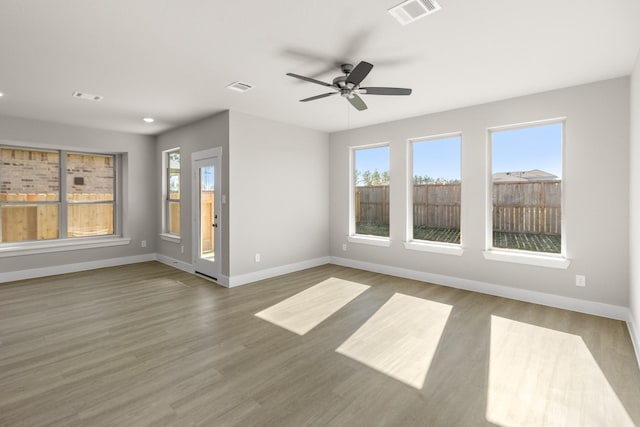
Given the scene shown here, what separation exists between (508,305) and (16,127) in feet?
25.0

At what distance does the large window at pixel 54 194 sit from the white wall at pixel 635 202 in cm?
791

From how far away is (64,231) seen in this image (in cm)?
587

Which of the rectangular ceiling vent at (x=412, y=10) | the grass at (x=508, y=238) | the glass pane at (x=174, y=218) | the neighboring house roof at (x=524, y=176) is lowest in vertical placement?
the grass at (x=508, y=238)

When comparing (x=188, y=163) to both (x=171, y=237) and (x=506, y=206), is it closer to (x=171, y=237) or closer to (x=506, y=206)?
(x=171, y=237)

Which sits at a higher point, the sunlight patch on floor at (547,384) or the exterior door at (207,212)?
the exterior door at (207,212)

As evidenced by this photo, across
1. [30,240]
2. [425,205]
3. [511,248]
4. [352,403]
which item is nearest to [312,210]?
[425,205]

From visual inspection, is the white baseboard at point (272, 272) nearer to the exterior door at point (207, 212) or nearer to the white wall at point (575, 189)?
the exterior door at point (207, 212)

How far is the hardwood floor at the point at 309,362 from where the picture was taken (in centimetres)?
202

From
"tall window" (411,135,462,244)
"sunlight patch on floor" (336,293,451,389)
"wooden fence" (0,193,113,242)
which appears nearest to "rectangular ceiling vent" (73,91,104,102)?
"wooden fence" (0,193,113,242)

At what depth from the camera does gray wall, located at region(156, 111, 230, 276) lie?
484 centimetres

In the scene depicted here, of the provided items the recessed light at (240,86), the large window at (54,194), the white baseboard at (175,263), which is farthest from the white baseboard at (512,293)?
the large window at (54,194)

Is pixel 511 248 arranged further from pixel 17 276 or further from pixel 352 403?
pixel 17 276

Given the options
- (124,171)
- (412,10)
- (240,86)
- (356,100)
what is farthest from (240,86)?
(124,171)

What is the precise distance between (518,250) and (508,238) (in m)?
0.20
